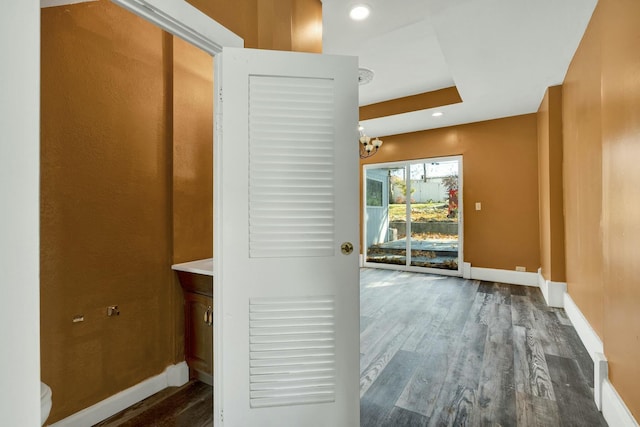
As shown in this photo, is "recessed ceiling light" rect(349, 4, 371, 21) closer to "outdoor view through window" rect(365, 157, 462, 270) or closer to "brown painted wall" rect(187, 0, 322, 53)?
"brown painted wall" rect(187, 0, 322, 53)

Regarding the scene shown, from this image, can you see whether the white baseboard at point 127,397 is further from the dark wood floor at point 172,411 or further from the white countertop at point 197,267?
the white countertop at point 197,267

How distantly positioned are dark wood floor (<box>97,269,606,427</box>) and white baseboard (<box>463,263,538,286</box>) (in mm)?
1020

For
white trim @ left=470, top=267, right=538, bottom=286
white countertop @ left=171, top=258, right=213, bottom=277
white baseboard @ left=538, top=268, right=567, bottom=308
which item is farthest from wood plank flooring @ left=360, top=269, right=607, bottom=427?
white countertop @ left=171, top=258, right=213, bottom=277

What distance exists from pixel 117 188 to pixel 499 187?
4964mm

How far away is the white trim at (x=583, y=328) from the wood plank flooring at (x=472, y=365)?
7 cm

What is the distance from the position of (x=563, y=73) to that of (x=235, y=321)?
3.96 m

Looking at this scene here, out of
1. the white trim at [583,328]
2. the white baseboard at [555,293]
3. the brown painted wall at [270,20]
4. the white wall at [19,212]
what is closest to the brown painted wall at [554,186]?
the white baseboard at [555,293]

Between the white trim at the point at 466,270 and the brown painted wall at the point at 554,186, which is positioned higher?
the brown painted wall at the point at 554,186

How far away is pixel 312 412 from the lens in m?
1.49

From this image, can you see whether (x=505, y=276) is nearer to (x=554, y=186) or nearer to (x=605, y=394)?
(x=554, y=186)

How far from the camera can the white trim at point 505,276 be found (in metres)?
4.46

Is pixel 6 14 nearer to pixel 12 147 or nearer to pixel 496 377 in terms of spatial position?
pixel 12 147

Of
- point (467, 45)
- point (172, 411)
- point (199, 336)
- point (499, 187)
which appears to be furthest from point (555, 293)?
point (172, 411)

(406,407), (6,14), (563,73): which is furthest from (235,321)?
(563,73)
